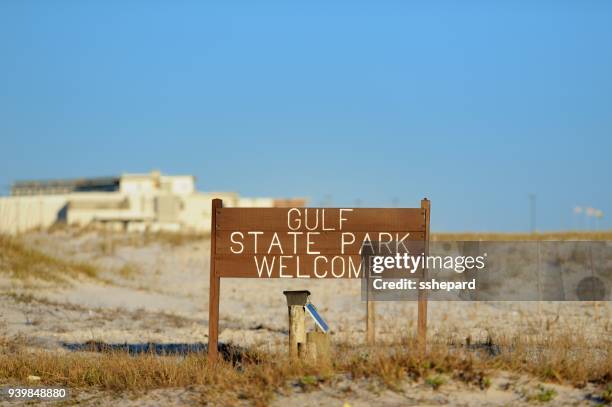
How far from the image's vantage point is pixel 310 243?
1137cm

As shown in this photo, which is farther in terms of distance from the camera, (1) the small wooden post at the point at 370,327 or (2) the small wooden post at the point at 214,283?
(1) the small wooden post at the point at 370,327

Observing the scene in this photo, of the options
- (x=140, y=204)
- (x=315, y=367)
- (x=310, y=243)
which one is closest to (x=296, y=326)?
(x=310, y=243)

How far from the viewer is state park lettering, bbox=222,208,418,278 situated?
445 inches

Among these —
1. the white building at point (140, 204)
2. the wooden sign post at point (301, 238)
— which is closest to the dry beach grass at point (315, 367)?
the wooden sign post at point (301, 238)

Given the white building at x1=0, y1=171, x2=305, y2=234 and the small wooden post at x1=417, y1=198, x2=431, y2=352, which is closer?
A: the small wooden post at x1=417, y1=198, x2=431, y2=352

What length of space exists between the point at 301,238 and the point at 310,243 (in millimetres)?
134

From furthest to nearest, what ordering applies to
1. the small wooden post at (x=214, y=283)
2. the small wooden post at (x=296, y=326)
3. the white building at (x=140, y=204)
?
the white building at (x=140, y=204), the small wooden post at (x=214, y=283), the small wooden post at (x=296, y=326)

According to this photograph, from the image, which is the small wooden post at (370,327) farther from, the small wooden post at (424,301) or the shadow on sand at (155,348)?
the shadow on sand at (155,348)

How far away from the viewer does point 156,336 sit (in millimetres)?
16547

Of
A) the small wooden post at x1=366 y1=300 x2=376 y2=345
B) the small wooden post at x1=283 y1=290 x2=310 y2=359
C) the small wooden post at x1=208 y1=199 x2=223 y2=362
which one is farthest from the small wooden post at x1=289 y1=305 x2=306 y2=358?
the small wooden post at x1=366 y1=300 x2=376 y2=345

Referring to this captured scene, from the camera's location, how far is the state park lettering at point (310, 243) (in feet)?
37.1

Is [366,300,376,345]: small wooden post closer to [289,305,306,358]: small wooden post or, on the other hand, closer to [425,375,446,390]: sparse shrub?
[289,305,306,358]: small wooden post

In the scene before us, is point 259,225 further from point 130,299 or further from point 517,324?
point 130,299

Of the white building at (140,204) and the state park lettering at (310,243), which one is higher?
the white building at (140,204)
